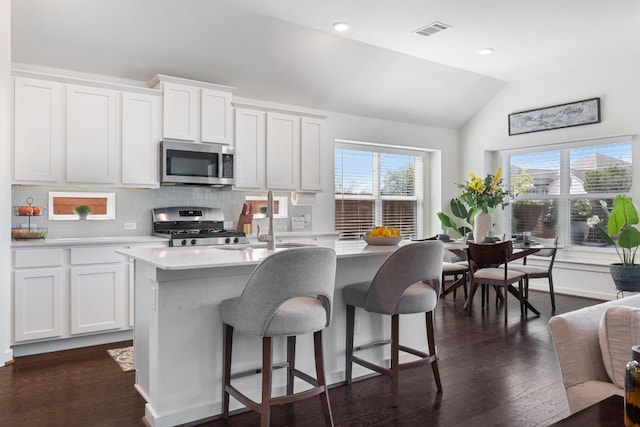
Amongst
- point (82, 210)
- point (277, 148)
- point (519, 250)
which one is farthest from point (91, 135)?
point (519, 250)

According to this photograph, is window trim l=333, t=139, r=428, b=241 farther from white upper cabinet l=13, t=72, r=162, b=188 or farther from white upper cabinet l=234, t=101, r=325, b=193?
white upper cabinet l=13, t=72, r=162, b=188

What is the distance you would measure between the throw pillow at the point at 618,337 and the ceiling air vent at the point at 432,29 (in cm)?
389

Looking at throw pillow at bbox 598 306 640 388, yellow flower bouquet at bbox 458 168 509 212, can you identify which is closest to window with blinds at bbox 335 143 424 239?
yellow flower bouquet at bbox 458 168 509 212

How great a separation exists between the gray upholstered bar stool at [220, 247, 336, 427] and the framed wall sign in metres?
5.39

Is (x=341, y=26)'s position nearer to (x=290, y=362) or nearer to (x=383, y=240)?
(x=383, y=240)

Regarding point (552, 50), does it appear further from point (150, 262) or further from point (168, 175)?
point (150, 262)

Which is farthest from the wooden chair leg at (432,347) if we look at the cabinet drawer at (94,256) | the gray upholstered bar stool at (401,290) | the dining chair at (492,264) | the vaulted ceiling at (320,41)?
the vaulted ceiling at (320,41)

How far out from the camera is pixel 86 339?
409cm

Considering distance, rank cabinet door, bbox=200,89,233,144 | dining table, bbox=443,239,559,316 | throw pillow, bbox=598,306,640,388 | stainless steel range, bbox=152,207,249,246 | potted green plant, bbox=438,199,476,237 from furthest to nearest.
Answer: potted green plant, bbox=438,199,476,237, dining table, bbox=443,239,559,316, cabinet door, bbox=200,89,233,144, stainless steel range, bbox=152,207,249,246, throw pillow, bbox=598,306,640,388

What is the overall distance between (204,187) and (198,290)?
2.88m

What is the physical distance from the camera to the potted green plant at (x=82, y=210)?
454cm

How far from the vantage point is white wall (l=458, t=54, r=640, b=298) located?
5824 millimetres

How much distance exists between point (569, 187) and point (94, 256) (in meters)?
6.15

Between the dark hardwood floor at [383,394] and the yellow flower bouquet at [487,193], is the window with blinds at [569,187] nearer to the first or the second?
the yellow flower bouquet at [487,193]
